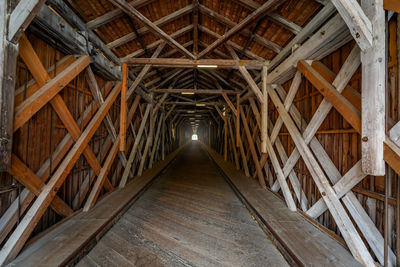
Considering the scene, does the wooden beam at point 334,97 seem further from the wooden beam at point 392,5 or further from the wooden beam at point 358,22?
the wooden beam at point 392,5

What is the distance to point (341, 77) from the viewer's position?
2.18 m

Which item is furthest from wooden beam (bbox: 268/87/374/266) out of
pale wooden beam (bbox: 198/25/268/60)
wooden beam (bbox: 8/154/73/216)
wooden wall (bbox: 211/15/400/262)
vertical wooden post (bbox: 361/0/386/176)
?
wooden beam (bbox: 8/154/73/216)

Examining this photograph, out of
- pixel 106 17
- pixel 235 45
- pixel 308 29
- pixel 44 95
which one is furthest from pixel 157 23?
pixel 308 29

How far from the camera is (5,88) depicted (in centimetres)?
160

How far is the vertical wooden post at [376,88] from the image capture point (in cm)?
156

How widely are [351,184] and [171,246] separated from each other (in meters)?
2.46

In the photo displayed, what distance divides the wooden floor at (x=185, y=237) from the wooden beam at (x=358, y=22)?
2.63 meters

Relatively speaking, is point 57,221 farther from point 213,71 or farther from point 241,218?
point 213,71

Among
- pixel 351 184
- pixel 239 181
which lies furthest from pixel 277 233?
pixel 239 181

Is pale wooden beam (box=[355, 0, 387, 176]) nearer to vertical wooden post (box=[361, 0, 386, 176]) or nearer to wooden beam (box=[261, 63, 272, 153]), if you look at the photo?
vertical wooden post (box=[361, 0, 386, 176])

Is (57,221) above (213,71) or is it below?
below

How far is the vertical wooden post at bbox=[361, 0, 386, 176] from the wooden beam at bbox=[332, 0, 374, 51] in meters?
0.04

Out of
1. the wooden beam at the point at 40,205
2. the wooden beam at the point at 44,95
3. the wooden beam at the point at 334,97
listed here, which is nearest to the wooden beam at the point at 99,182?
the wooden beam at the point at 40,205

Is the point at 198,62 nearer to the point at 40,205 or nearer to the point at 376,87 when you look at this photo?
the point at 376,87
